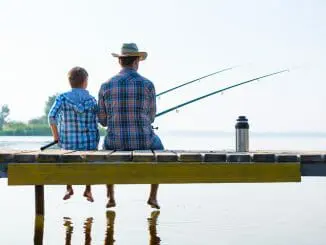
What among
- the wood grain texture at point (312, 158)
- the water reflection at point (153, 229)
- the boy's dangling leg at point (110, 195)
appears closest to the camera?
the wood grain texture at point (312, 158)

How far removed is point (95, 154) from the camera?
19.0ft

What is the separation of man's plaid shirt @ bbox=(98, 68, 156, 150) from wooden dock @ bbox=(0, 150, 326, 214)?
0.95m

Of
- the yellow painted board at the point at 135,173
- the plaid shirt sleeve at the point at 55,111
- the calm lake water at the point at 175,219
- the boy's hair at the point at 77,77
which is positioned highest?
the boy's hair at the point at 77,77

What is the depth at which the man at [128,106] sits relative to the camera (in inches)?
269

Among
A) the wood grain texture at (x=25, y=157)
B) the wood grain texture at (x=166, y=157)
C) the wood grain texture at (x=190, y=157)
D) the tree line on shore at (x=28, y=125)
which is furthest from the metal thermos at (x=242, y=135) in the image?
the tree line on shore at (x=28, y=125)

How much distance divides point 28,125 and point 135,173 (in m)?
120

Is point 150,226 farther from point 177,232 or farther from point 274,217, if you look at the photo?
point 274,217

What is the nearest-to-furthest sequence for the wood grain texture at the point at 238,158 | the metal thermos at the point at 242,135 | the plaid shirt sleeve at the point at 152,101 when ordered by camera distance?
the wood grain texture at the point at 238,158 < the metal thermos at the point at 242,135 < the plaid shirt sleeve at the point at 152,101

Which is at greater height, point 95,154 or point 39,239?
point 95,154

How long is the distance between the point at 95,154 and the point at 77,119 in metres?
1.26

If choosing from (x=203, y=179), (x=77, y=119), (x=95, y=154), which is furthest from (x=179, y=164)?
(x=77, y=119)

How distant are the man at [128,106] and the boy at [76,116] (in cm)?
18

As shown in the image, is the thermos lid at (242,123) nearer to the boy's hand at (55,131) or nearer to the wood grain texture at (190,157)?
the wood grain texture at (190,157)

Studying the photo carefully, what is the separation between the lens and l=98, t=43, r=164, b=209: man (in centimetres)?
683
